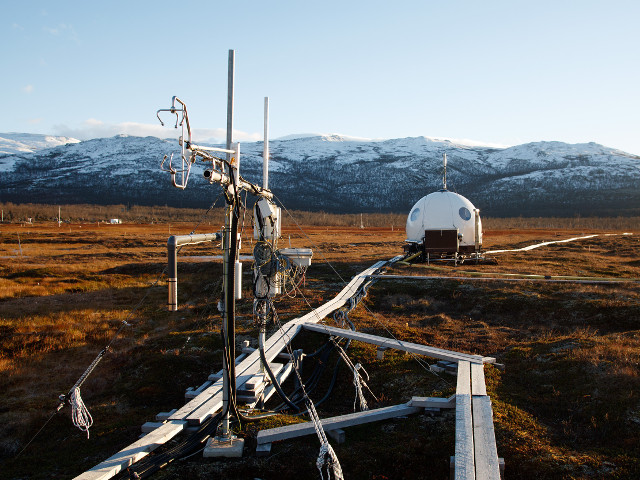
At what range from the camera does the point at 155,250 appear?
1526 inches

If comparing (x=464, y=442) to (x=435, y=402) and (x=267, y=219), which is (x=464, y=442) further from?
(x=267, y=219)

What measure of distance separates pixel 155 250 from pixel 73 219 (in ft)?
213

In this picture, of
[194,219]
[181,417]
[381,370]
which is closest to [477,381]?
[381,370]

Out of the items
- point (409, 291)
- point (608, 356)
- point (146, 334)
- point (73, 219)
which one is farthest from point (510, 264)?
point (73, 219)

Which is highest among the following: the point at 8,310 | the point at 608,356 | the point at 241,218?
the point at 241,218

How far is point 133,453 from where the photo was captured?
593cm

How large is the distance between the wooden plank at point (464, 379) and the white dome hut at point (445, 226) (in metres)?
17.6

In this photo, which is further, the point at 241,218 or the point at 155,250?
the point at 155,250

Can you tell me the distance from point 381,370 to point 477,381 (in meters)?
2.38

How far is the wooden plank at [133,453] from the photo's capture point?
5.42 m

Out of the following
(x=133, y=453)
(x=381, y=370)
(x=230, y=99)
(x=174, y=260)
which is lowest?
(x=381, y=370)

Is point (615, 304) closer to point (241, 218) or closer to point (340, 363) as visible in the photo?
point (340, 363)

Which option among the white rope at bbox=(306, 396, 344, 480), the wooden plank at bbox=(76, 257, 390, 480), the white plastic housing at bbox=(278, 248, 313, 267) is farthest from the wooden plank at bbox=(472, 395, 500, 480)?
the white plastic housing at bbox=(278, 248, 313, 267)

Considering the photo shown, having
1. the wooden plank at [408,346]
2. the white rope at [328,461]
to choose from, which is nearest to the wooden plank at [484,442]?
the white rope at [328,461]
